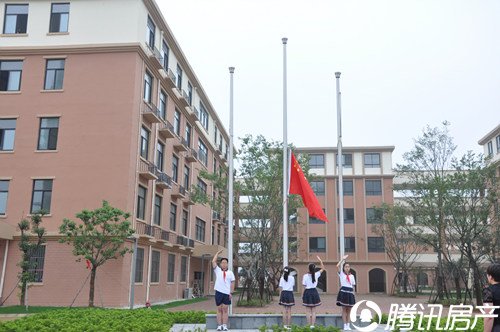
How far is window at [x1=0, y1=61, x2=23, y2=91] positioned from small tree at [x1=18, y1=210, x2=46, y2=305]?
18.7ft

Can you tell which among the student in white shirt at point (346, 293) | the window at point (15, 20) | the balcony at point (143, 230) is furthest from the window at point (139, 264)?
the student in white shirt at point (346, 293)

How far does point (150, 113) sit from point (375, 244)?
1022 inches

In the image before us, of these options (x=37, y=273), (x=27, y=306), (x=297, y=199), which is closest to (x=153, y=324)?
(x=27, y=306)

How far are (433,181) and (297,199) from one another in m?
6.16

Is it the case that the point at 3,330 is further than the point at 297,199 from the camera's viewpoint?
No

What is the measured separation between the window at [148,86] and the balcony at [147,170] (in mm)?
2612

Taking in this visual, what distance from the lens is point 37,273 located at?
18016 millimetres

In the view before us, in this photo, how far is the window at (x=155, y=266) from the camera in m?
21.3

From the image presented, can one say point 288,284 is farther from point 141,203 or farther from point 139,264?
point 141,203

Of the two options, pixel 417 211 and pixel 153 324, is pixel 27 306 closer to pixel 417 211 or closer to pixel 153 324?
pixel 153 324

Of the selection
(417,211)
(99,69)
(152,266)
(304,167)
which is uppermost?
(99,69)

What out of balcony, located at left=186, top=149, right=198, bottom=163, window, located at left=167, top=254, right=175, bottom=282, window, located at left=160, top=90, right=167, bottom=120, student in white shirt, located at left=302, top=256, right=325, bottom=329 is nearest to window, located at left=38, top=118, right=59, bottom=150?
window, located at left=160, top=90, right=167, bottom=120

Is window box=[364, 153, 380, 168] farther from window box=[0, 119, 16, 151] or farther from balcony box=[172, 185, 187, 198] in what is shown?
window box=[0, 119, 16, 151]

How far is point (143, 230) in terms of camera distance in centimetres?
1986
